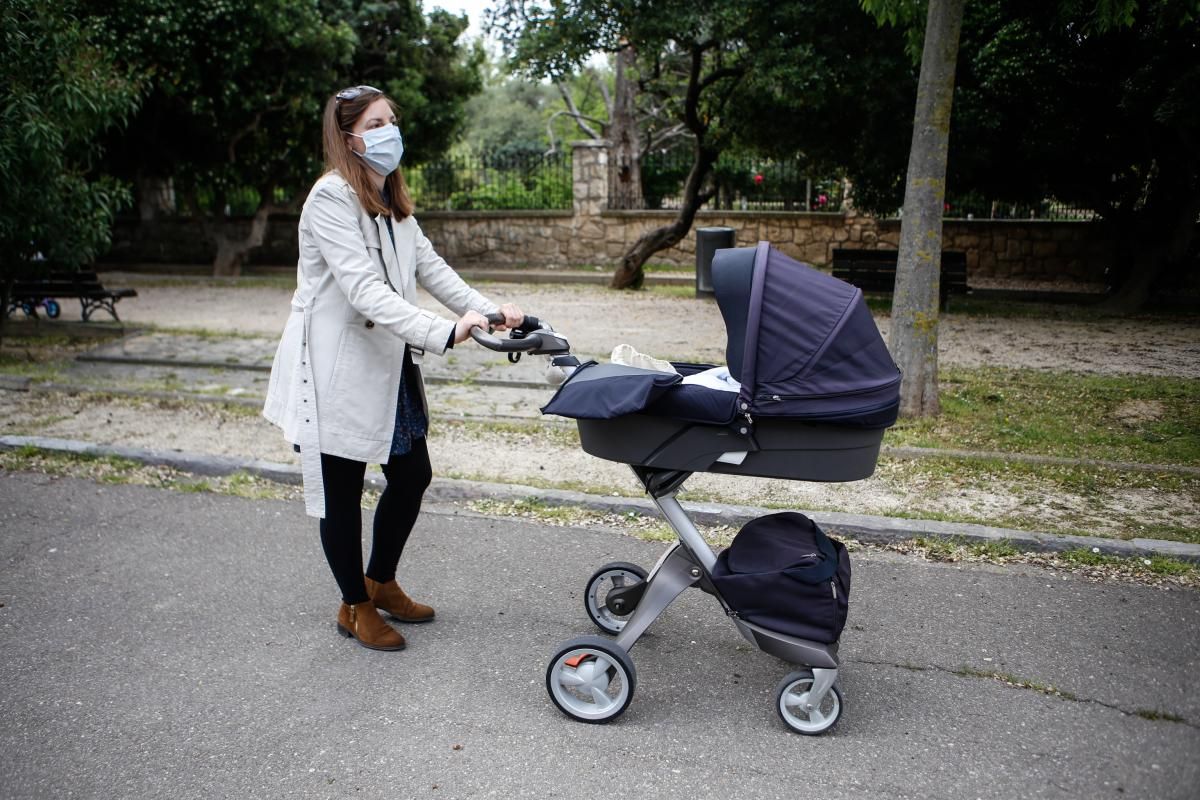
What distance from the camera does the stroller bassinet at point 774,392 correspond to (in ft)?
9.92

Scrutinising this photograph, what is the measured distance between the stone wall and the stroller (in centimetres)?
1488

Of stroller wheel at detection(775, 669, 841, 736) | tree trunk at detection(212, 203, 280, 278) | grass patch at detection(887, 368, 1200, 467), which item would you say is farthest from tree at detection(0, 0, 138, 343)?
tree trunk at detection(212, 203, 280, 278)

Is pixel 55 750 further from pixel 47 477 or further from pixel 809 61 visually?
pixel 809 61

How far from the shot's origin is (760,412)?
304cm

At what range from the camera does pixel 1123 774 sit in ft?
9.78

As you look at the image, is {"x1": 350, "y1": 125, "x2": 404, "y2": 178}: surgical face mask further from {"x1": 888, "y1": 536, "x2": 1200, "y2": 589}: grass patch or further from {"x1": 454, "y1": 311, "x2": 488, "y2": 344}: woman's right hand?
{"x1": 888, "y1": 536, "x2": 1200, "y2": 589}: grass patch

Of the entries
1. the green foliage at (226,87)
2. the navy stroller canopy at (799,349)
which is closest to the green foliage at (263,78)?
the green foliage at (226,87)

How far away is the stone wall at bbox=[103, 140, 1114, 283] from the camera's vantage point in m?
16.4

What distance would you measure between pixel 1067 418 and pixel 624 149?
18.1 metres

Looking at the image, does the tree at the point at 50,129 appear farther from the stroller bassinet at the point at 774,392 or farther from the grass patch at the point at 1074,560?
the grass patch at the point at 1074,560

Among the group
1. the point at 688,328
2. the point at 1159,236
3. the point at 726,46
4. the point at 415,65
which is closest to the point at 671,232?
the point at 726,46

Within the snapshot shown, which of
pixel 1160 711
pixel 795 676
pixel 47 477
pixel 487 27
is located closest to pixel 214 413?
pixel 47 477

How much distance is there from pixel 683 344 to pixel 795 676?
7643mm

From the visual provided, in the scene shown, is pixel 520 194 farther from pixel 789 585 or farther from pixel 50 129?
pixel 789 585
